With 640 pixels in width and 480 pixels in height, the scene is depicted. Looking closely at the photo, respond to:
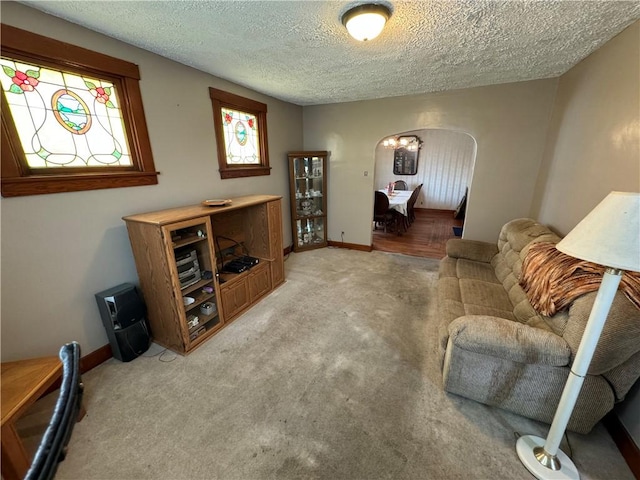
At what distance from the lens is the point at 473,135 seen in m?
3.33

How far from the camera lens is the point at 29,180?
5.05 feet

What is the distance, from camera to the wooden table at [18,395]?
1.08 m

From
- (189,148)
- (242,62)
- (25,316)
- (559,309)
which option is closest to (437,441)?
(559,309)

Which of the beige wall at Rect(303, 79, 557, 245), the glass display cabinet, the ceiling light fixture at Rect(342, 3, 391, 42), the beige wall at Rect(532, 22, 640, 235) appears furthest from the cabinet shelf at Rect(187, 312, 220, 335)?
the beige wall at Rect(532, 22, 640, 235)

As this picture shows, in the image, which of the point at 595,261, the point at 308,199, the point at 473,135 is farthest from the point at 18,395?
the point at 473,135

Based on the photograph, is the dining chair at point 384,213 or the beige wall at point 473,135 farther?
the dining chair at point 384,213

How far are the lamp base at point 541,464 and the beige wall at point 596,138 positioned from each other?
39cm

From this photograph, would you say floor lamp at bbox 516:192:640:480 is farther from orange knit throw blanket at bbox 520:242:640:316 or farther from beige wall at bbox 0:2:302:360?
beige wall at bbox 0:2:302:360

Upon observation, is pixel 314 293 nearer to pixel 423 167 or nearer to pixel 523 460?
pixel 523 460

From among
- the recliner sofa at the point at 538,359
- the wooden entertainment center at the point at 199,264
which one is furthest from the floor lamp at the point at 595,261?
the wooden entertainment center at the point at 199,264

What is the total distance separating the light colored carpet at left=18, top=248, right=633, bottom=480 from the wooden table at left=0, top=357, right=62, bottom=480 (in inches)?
10.3

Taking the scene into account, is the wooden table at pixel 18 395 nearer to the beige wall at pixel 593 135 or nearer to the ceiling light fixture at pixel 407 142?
the beige wall at pixel 593 135

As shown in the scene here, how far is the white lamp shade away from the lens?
35.0 inches

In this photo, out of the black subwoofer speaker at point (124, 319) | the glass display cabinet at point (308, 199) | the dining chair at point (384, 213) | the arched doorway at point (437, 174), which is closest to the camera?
the black subwoofer speaker at point (124, 319)
